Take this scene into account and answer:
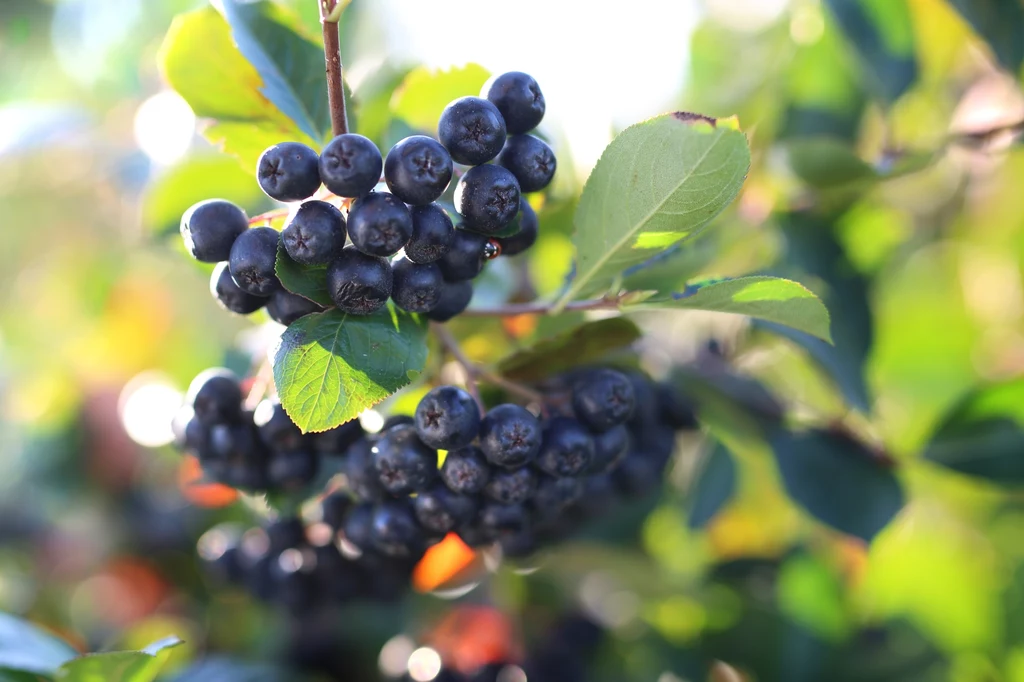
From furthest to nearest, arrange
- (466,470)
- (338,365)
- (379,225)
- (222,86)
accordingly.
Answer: (222,86) → (466,470) → (338,365) → (379,225)

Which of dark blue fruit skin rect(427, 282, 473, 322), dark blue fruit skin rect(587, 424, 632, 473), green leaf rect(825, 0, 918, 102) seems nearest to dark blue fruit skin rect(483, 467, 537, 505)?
dark blue fruit skin rect(587, 424, 632, 473)

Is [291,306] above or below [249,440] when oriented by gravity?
above

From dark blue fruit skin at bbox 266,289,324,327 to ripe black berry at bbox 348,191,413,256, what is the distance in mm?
162

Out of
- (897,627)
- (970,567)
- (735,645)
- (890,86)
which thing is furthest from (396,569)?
(970,567)

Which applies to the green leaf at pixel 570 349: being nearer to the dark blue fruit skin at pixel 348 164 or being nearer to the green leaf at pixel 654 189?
the green leaf at pixel 654 189

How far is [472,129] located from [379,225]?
0.66 feet


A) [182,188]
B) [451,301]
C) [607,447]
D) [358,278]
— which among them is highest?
[182,188]

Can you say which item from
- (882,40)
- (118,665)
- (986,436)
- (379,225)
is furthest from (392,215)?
(986,436)

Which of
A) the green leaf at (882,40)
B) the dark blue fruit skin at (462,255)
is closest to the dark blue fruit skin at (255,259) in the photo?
the dark blue fruit skin at (462,255)

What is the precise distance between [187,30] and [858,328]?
1.56 m

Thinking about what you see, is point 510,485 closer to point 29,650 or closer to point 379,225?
point 379,225

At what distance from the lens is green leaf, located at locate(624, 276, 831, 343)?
1106mm

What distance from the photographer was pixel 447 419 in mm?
1159

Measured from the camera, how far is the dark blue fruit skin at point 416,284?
1081 mm
